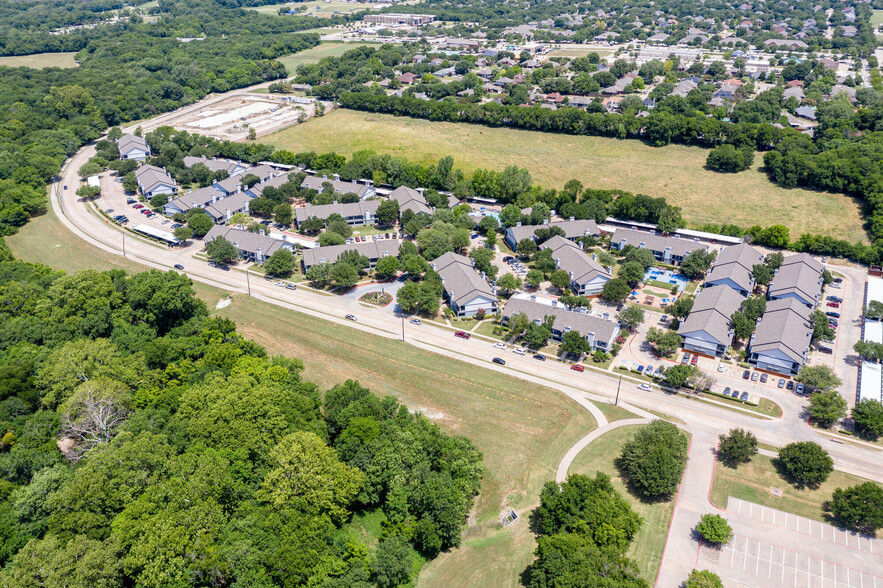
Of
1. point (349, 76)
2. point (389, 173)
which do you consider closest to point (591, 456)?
point (389, 173)

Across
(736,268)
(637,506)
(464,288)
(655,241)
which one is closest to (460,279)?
(464,288)

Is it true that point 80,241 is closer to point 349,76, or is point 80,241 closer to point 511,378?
point 511,378

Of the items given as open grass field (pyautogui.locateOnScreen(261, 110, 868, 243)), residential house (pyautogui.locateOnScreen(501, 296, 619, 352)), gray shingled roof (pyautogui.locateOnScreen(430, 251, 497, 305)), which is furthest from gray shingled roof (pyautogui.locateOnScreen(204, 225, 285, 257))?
A: open grass field (pyautogui.locateOnScreen(261, 110, 868, 243))

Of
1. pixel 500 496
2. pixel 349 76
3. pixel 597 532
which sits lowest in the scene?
pixel 500 496

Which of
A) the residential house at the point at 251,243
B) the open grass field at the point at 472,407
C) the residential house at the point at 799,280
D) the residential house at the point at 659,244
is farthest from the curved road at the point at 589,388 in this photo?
the residential house at the point at 659,244

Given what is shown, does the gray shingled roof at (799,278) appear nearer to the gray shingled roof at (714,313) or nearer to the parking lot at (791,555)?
the gray shingled roof at (714,313)

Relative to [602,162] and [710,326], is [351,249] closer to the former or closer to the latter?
[710,326]
